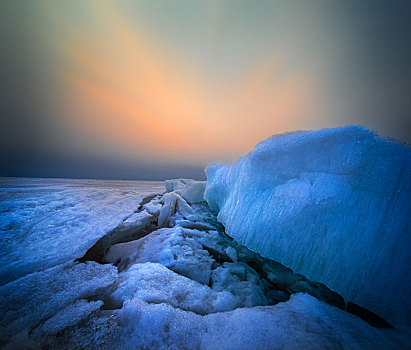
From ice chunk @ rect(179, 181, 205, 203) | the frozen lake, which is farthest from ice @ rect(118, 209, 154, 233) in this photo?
ice chunk @ rect(179, 181, 205, 203)

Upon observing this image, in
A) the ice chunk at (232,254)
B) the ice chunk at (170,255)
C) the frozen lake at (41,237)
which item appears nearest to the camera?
the frozen lake at (41,237)

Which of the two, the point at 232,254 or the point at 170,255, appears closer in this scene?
the point at 170,255

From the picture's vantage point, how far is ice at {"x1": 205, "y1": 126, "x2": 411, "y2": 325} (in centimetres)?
150

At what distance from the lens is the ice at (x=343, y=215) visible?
4.91 feet

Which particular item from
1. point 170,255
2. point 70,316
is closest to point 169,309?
point 70,316

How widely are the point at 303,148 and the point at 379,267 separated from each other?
1655 millimetres

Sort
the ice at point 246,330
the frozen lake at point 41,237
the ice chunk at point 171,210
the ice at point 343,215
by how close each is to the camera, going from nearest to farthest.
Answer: the ice at point 246,330 < the ice at point 343,215 < the frozen lake at point 41,237 < the ice chunk at point 171,210

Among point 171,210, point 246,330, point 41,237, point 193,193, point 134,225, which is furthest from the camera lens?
point 193,193

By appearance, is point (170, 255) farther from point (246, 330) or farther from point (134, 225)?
point (134, 225)

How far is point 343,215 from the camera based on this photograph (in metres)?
1.83

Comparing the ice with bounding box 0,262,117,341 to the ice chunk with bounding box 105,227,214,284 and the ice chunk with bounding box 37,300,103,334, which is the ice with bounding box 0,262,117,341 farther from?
the ice chunk with bounding box 105,227,214,284

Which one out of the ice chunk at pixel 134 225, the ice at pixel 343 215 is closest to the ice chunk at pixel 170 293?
the ice at pixel 343 215

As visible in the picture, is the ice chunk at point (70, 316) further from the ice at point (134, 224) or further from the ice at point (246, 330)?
the ice at point (134, 224)

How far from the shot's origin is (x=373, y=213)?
1696 mm
